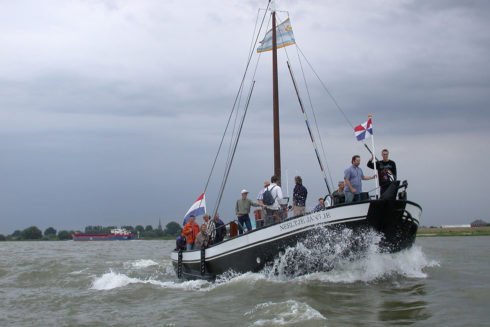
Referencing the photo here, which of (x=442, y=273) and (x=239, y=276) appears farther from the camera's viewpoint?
(x=442, y=273)

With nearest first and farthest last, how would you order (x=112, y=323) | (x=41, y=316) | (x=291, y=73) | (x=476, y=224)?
(x=112, y=323), (x=41, y=316), (x=291, y=73), (x=476, y=224)

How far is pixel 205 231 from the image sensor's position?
15.6m

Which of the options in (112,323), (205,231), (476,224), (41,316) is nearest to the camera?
(112,323)

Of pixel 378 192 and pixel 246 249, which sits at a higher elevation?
pixel 378 192

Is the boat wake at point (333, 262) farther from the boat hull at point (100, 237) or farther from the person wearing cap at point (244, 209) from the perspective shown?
the boat hull at point (100, 237)

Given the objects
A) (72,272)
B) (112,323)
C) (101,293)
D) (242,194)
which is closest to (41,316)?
(112,323)

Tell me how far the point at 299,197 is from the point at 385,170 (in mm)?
2413

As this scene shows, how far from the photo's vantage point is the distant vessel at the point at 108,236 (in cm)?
12089

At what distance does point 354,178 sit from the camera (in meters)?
12.4

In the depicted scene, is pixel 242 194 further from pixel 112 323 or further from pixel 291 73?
pixel 112 323

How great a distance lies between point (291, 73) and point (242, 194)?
498 centimetres

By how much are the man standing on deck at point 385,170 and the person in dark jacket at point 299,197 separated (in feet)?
6.47

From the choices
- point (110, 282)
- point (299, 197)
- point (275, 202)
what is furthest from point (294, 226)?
point (110, 282)

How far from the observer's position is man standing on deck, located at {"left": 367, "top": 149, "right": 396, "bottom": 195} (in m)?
12.1
